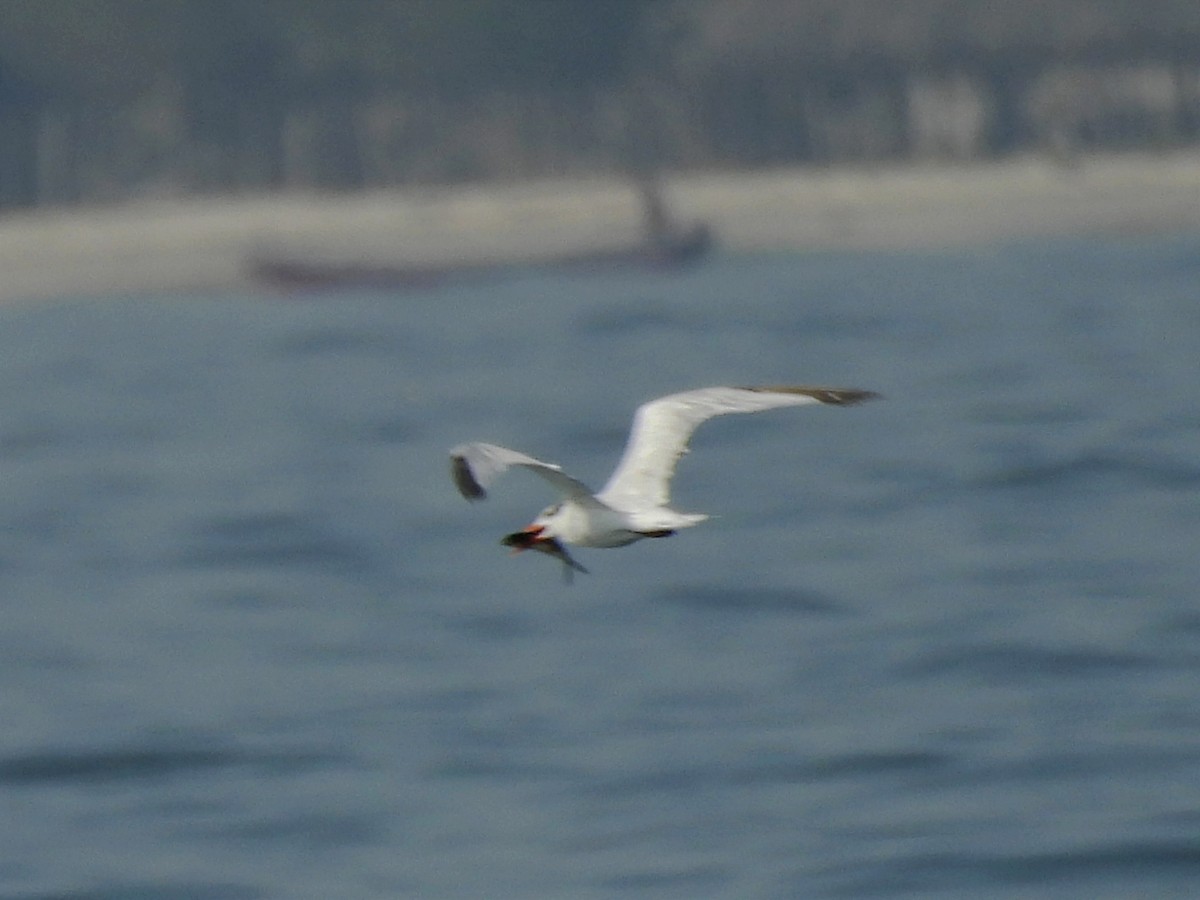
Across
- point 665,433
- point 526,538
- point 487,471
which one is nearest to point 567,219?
point 665,433

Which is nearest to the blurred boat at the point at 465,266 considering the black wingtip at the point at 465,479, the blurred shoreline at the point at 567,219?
the blurred shoreline at the point at 567,219

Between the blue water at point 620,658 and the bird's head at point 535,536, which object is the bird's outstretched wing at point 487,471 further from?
the blue water at point 620,658

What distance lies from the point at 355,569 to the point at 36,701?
436 cm

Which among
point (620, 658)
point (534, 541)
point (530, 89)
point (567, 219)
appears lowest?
point (534, 541)

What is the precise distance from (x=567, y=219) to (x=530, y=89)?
1119cm

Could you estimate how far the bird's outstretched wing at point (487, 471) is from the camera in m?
9.42

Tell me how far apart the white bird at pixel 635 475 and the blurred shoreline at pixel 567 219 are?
159 feet

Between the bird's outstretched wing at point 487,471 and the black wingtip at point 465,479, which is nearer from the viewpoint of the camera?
the bird's outstretched wing at point 487,471

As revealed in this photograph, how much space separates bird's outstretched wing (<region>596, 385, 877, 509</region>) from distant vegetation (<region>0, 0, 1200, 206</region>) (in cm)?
6254

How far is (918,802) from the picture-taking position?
39.1 ft

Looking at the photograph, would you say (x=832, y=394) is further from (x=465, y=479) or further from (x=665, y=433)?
(x=465, y=479)

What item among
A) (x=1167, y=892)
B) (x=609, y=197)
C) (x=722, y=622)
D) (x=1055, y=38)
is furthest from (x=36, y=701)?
(x=1055, y=38)

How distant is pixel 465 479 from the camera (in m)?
9.66

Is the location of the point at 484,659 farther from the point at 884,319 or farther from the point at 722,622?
the point at 884,319
